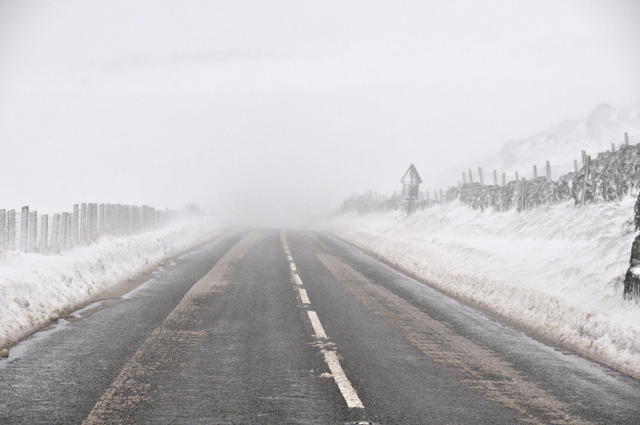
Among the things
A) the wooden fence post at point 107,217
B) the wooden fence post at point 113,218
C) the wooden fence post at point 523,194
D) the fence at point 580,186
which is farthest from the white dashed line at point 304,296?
the wooden fence post at point 113,218

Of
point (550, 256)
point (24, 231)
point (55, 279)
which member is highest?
point (24, 231)

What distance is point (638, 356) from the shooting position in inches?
244

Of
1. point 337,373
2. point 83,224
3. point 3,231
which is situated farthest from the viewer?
point 83,224

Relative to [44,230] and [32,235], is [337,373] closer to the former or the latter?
[32,235]

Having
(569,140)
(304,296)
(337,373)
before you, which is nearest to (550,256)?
(304,296)

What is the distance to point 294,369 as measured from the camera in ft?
17.9

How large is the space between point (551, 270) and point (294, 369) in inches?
308

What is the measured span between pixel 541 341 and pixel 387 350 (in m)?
2.81

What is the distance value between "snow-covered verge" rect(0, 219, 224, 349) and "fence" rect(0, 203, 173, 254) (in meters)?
0.84

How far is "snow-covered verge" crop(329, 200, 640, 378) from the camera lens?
733 cm

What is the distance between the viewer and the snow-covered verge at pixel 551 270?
7.33 metres

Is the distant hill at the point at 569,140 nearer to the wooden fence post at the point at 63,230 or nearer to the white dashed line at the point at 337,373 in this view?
the wooden fence post at the point at 63,230

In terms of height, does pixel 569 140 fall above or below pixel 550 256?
above

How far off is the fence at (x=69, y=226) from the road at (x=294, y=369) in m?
4.36
